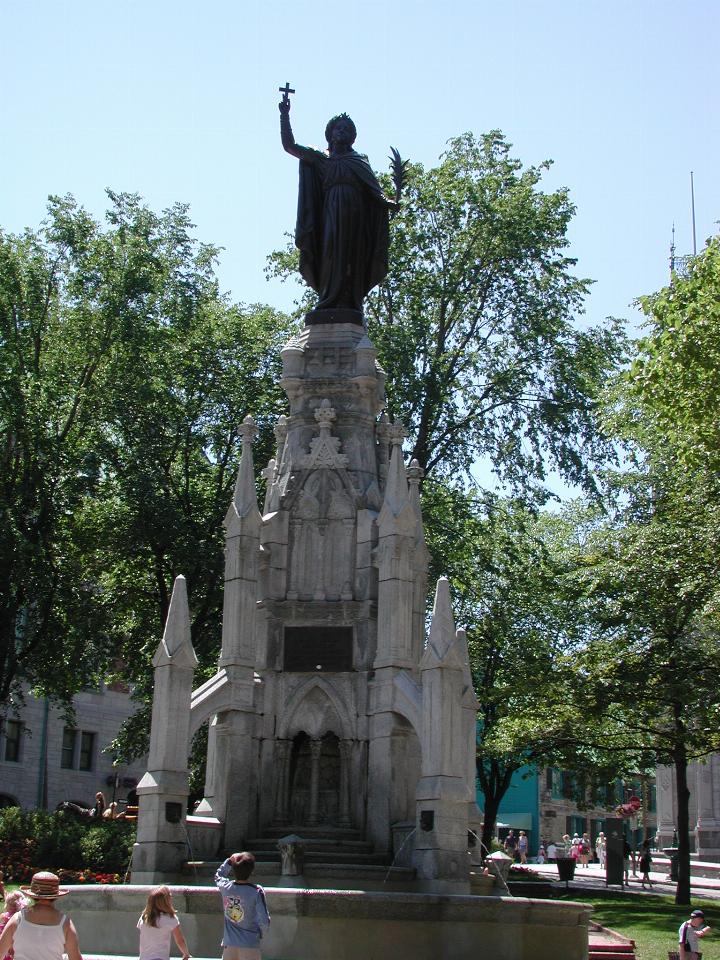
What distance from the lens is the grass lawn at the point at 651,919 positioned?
71.4 feet

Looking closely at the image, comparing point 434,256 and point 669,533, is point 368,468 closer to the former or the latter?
point 669,533

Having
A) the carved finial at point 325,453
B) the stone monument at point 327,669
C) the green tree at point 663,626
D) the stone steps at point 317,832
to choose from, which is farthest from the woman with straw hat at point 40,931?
the green tree at point 663,626

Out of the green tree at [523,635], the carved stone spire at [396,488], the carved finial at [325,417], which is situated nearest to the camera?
the carved stone spire at [396,488]

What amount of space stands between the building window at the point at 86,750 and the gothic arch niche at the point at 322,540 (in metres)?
40.5

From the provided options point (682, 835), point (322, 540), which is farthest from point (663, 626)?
point (322, 540)

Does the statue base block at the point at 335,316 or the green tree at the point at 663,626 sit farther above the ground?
the statue base block at the point at 335,316

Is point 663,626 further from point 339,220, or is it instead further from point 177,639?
point 177,639

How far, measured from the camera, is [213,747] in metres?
16.6

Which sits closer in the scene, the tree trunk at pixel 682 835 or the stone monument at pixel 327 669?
the stone monument at pixel 327 669

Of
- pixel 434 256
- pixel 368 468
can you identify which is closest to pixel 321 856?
pixel 368 468

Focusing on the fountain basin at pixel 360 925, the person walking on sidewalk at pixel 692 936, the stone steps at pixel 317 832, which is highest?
the stone steps at pixel 317 832

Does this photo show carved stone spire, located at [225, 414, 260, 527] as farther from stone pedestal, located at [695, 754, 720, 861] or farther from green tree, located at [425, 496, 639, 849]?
stone pedestal, located at [695, 754, 720, 861]

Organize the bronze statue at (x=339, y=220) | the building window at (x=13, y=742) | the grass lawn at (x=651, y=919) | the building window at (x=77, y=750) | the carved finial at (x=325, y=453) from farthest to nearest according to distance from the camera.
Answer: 1. the building window at (x=77, y=750)
2. the building window at (x=13, y=742)
3. the grass lawn at (x=651, y=919)
4. the bronze statue at (x=339, y=220)
5. the carved finial at (x=325, y=453)

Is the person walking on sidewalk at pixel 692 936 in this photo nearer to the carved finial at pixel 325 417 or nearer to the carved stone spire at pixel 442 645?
the carved stone spire at pixel 442 645
